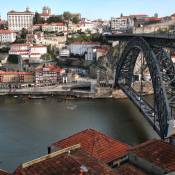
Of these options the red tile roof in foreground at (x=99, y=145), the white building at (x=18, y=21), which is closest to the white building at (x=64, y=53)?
the white building at (x=18, y=21)

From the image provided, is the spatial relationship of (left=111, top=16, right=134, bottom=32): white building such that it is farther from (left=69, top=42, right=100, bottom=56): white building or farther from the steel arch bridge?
the steel arch bridge

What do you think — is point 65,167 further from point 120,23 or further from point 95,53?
point 120,23

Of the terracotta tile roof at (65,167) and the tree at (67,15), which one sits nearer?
the terracotta tile roof at (65,167)

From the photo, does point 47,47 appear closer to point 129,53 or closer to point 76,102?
point 76,102

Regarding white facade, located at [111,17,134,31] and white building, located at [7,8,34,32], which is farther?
white building, located at [7,8,34,32]

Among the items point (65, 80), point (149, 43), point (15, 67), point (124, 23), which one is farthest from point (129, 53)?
point (124, 23)

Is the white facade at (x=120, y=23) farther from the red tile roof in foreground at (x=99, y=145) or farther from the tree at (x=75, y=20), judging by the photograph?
the red tile roof in foreground at (x=99, y=145)

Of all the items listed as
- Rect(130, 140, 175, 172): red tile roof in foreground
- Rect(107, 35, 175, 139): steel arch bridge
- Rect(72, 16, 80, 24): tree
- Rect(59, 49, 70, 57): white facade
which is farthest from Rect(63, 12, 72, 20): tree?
Rect(130, 140, 175, 172): red tile roof in foreground
